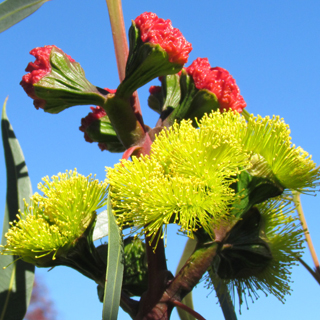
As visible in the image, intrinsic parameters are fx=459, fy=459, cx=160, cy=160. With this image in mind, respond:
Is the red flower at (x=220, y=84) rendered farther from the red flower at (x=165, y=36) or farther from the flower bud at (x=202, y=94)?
the red flower at (x=165, y=36)

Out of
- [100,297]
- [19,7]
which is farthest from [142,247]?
[19,7]

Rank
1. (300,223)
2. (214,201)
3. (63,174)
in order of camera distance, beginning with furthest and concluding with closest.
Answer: (300,223), (63,174), (214,201)

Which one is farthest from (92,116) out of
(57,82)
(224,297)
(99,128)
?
(224,297)

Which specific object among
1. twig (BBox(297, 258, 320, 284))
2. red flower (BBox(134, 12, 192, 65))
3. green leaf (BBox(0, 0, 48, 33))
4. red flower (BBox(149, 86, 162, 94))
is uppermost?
green leaf (BBox(0, 0, 48, 33))

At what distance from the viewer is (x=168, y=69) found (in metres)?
0.99

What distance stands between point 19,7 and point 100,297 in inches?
27.9

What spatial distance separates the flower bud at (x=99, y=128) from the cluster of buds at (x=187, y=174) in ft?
0.38

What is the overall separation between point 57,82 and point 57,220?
1.02 ft

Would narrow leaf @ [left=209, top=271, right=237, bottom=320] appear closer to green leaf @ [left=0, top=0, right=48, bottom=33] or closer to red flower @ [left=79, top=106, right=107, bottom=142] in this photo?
red flower @ [left=79, top=106, right=107, bottom=142]

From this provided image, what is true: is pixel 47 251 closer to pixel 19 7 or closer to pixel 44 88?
pixel 44 88

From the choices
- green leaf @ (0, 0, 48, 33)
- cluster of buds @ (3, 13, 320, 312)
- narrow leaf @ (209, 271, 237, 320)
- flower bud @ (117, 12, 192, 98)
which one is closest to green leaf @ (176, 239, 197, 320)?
narrow leaf @ (209, 271, 237, 320)

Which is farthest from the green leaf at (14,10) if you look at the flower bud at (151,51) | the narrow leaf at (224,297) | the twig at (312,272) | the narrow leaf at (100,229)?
the twig at (312,272)

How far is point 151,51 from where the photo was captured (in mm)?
943

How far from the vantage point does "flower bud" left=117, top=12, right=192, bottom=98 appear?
37.5 inches
